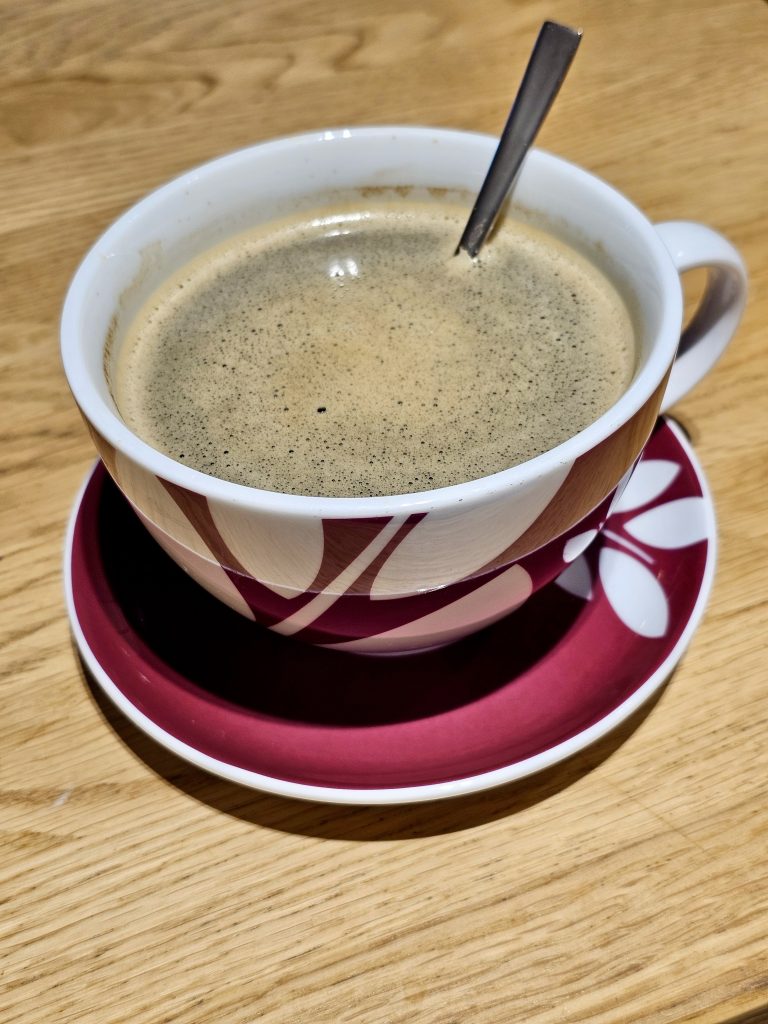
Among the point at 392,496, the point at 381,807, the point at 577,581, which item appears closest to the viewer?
the point at 392,496

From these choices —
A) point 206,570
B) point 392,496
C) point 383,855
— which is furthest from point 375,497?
point 383,855

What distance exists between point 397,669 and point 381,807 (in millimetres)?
107

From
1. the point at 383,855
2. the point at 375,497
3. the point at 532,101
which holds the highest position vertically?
Answer: the point at 532,101

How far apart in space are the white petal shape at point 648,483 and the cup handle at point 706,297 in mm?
50

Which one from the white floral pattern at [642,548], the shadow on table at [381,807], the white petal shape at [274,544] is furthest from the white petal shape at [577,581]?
the white petal shape at [274,544]

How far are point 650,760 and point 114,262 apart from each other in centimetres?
53

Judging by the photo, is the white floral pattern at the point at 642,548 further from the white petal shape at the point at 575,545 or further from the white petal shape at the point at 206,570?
the white petal shape at the point at 206,570

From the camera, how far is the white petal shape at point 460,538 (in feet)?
1.78

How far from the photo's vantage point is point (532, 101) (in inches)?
30.2

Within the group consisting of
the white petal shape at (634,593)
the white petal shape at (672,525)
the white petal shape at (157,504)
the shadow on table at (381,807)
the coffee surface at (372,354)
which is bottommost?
the shadow on table at (381,807)

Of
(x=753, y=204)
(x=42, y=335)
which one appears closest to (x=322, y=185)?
(x=42, y=335)

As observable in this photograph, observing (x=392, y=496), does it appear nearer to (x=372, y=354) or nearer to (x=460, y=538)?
(x=460, y=538)

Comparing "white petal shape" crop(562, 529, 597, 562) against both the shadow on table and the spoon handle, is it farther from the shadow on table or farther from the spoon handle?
the spoon handle

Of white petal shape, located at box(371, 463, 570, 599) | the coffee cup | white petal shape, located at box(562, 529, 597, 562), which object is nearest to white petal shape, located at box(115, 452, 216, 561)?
the coffee cup
